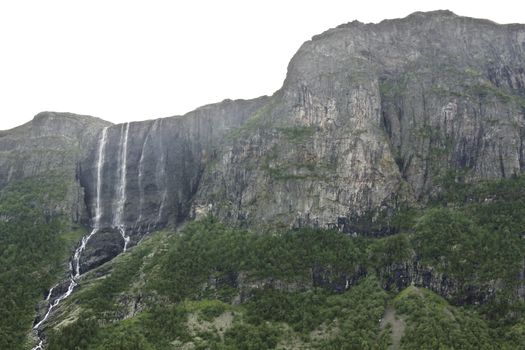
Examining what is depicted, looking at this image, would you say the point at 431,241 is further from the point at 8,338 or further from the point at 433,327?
the point at 8,338

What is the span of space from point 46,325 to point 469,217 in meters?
132

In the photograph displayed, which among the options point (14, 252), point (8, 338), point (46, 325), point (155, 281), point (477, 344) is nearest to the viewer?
point (477, 344)

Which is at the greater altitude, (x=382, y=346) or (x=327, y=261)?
(x=327, y=261)

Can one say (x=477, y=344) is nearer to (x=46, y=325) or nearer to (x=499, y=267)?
(x=499, y=267)

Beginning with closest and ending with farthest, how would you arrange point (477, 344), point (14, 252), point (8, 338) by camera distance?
point (477, 344) → point (8, 338) → point (14, 252)

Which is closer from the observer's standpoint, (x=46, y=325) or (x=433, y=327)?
(x=433, y=327)

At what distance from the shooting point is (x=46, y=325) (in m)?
169

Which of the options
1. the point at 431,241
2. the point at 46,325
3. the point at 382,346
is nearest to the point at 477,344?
the point at 382,346

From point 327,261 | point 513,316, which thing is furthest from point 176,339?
point 513,316

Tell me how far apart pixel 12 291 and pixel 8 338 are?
2479 cm

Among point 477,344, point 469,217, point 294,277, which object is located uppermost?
point 469,217

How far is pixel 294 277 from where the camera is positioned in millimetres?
181750

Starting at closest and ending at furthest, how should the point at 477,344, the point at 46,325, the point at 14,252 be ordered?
the point at 477,344, the point at 46,325, the point at 14,252

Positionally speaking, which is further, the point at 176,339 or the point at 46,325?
the point at 46,325
